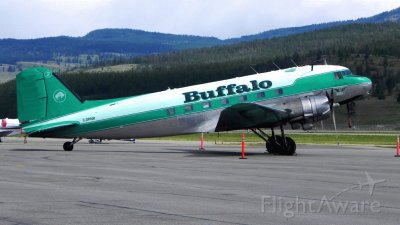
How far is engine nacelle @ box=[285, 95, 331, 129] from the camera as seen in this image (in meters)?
33.2

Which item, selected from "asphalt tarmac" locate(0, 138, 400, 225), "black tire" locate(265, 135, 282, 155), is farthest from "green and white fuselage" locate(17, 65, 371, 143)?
"asphalt tarmac" locate(0, 138, 400, 225)

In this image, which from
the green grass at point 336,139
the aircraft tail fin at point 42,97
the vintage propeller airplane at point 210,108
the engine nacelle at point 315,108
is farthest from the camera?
the green grass at point 336,139

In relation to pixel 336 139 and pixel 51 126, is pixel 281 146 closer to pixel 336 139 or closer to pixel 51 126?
pixel 51 126

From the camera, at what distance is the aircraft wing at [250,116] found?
32344 millimetres

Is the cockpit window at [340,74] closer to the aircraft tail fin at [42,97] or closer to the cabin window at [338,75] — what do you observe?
the cabin window at [338,75]

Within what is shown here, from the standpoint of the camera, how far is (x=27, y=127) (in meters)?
35.4

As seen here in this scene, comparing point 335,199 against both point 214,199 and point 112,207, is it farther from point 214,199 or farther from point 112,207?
point 112,207

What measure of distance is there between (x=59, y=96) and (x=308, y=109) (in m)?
12.6

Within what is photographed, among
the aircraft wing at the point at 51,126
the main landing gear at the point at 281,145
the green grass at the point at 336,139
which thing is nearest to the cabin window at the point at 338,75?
the main landing gear at the point at 281,145

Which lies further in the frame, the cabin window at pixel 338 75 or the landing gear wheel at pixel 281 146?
the cabin window at pixel 338 75

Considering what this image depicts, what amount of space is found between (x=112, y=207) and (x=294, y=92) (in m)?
20.4

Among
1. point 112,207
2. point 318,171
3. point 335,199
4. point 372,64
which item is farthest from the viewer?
point 372,64

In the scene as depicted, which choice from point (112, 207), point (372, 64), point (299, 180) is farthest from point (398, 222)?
point (372, 64)

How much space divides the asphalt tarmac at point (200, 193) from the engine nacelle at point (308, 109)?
21.1 ft
